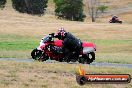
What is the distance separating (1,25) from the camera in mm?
63938

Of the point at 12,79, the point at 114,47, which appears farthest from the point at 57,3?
the point at 12,79

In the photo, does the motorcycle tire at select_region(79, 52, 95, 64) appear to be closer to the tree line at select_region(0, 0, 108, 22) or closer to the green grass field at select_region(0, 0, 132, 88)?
the green grass field at select_region(0, 0, 132, 88)

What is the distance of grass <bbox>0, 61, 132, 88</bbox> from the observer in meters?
14.7

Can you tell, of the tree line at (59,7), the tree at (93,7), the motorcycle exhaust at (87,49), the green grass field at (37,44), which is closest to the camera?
the green grass field at (37,44)

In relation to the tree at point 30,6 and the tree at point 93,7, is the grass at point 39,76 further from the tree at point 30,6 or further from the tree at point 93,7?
the tree at point 93,7

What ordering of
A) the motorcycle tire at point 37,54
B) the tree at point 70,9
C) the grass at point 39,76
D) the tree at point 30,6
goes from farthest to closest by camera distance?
the tree at point 30,6, the tree at point 70,9, the motorcycle tire at point 37,54, the grass at point 39,76

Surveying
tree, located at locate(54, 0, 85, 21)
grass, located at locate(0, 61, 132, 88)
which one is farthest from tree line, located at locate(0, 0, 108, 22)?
grass, located at locate(0, 61, 132, 88)

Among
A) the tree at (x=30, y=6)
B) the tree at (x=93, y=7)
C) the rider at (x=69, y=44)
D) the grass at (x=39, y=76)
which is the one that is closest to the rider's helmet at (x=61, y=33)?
the rider at (x=69, y=44)

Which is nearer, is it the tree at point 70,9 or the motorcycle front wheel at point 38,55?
the motorcycle front wheel at point 38,55

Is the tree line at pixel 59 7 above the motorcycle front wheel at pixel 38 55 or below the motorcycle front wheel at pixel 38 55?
below

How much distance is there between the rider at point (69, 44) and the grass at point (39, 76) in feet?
13.1

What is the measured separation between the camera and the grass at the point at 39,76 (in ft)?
48.1

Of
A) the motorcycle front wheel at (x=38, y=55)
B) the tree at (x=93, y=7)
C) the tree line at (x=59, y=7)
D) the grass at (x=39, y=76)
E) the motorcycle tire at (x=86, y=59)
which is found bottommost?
the tree at (x=93, y=7)

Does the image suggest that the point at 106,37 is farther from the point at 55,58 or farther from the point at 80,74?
the point at 80,74
